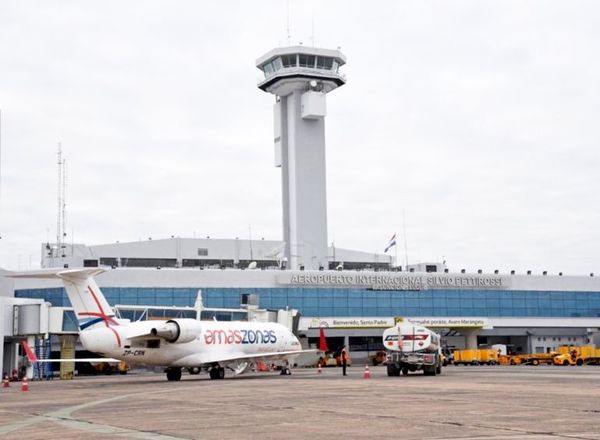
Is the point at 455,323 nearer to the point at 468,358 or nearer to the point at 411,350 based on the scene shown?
the point at 468,358

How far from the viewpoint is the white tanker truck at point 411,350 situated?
46.4 meters

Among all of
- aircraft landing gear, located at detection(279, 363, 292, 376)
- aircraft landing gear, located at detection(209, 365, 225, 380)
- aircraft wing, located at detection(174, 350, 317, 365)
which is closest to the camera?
aircraft wing, located at detection(174, 350, 317, 365)

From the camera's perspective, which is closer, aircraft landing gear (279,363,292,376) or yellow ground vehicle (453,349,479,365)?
aircraft landing gear (279,363,292,376)

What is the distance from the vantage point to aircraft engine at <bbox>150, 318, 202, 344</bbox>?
45.6 m

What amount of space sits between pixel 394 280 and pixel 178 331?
57220 mm

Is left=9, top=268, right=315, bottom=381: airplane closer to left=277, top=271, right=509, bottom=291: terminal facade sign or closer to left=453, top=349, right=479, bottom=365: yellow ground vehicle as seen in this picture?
left=453, top=349, right=479, bottom=365: yellow ground vehicle

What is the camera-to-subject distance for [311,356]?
83.4 meters

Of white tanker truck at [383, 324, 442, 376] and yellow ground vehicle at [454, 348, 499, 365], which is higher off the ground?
white tanker truck at [383, 324, 442, 376]

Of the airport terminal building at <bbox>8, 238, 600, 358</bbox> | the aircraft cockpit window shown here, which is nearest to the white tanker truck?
the aircraft cockpit window

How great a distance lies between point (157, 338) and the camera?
4559 cm

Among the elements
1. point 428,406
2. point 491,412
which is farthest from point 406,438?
point 428,406

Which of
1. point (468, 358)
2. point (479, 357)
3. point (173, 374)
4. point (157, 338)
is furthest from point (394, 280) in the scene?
point (157, 338)

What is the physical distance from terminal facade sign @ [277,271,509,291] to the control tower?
15.4 feet

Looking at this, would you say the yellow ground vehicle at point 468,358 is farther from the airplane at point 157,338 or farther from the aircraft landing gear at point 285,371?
the airplane at point 157,338
